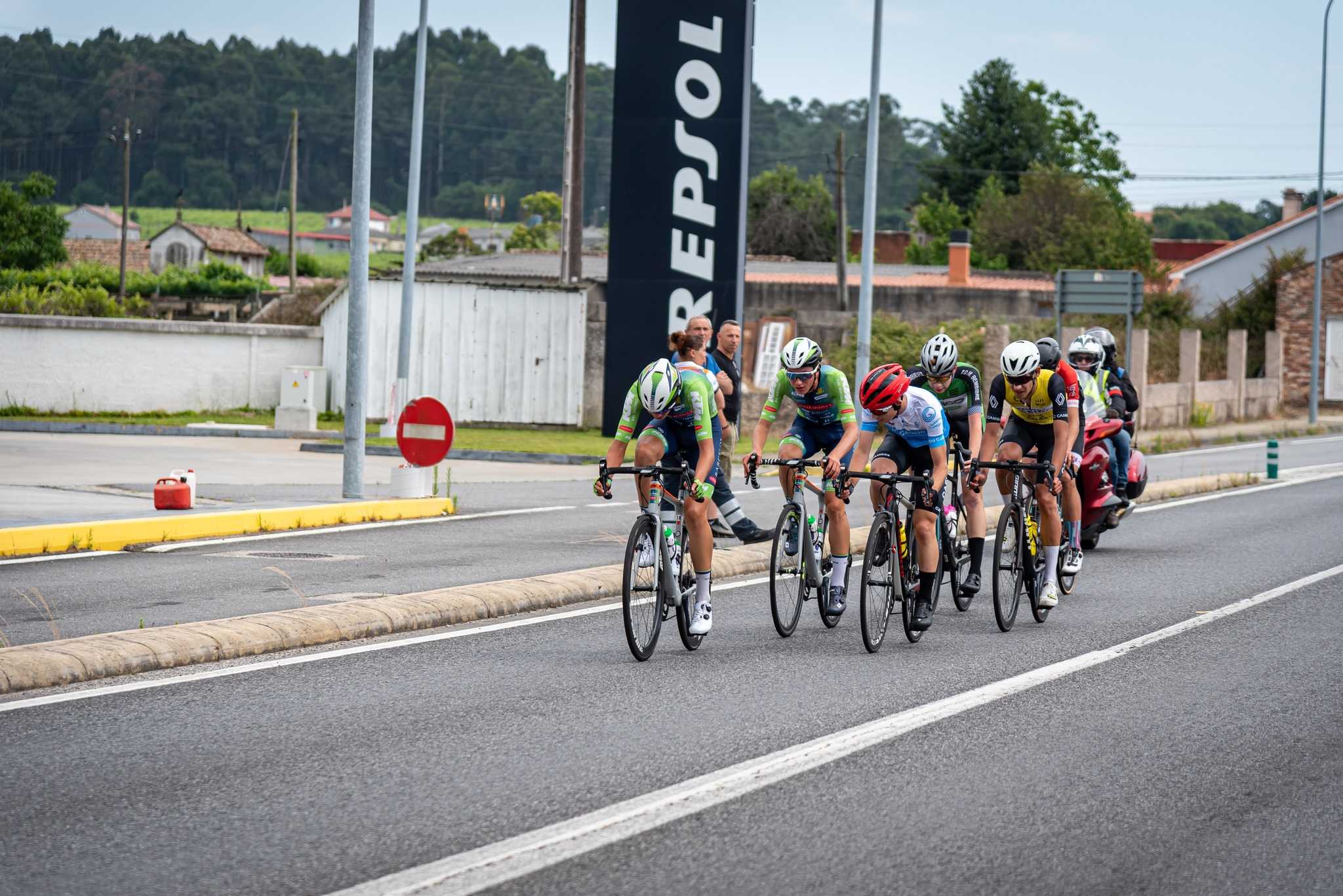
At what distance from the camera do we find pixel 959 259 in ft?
186

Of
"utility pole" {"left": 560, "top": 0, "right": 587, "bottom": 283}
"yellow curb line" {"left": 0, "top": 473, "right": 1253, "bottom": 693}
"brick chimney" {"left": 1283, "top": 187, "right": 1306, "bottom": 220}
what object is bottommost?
"yellow curb line" {"left": 0, "top": 473, "right": 1253, "bottom": 693}

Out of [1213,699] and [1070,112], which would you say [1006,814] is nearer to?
[1213,699]

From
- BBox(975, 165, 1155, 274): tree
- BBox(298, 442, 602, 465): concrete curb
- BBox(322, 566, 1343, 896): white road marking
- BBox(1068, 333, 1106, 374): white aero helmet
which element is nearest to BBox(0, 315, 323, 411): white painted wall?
BBox(298, 442, 602, 465): concrete curb

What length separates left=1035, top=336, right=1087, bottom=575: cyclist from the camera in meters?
10.6

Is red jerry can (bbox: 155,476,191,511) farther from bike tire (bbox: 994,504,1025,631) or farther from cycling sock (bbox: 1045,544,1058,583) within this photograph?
cycling sock (bbox: 1045,544,1058,583)

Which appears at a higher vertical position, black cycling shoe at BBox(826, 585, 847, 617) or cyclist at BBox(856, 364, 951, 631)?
cyclist at BBox(856, 364, 951, 631)

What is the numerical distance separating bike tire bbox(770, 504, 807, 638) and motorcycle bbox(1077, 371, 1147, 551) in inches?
186

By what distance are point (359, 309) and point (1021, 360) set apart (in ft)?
27.9

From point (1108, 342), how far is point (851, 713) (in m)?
8.39

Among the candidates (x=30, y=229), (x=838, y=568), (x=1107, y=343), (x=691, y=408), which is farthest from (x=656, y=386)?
(x=30, y=229)

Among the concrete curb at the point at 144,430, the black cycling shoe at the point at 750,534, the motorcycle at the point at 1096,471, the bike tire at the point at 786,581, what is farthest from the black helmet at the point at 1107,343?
the concrete curb at the point at 144,430

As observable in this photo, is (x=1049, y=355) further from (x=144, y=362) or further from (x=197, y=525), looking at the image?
(x=144, y=362)

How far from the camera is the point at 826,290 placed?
1976 inches

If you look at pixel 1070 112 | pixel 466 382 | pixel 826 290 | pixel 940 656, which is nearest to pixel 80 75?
pixel 1070 112
